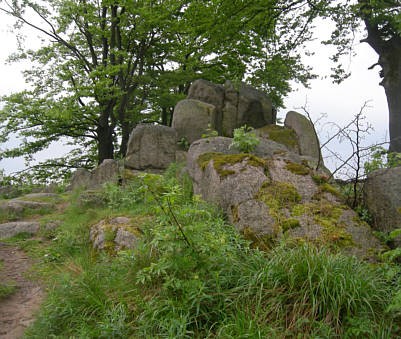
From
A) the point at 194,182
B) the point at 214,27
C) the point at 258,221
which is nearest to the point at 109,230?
the point at 194,182

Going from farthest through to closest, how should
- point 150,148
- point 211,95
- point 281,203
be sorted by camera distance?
point 211,95 → point 150,148 → point 281,203

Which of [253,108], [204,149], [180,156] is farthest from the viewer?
[253,108]

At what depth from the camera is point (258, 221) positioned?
168 inches

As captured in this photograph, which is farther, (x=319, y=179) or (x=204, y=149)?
(x=204, y=149)

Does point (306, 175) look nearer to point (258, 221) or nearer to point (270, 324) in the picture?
point (258, 221)

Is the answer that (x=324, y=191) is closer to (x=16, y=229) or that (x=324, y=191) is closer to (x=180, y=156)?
(x=180, y=156)

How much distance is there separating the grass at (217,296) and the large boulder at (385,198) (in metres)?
1.25

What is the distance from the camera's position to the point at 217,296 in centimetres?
299

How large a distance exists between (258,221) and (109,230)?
2.65 metres

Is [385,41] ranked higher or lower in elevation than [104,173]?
higher

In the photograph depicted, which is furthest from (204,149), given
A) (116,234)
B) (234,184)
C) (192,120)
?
(192,120)

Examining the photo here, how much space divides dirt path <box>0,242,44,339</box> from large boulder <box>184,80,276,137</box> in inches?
356

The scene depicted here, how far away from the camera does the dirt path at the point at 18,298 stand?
12.0ft

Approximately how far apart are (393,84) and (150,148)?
9524mm
